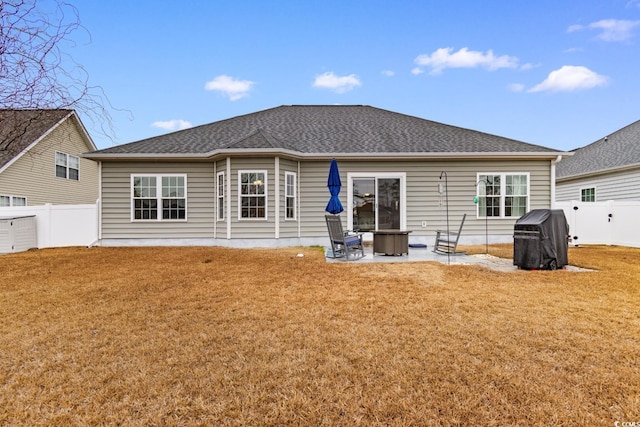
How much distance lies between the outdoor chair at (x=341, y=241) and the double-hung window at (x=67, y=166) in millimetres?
16201

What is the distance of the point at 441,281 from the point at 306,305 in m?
2.59

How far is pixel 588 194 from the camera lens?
15953 millimetres

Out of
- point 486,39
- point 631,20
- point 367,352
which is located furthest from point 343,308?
point 631,20

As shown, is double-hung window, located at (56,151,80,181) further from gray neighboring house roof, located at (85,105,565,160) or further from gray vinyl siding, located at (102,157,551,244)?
gray vinyl siding, located at (102,157,551,244)

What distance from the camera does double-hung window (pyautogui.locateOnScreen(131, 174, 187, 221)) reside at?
11719mm

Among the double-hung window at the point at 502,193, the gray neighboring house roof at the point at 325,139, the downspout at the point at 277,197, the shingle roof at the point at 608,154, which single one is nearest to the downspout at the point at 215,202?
the gray neighboring house roof at the point at 325,139

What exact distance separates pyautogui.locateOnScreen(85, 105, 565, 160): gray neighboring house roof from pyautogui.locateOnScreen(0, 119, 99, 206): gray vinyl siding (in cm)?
428

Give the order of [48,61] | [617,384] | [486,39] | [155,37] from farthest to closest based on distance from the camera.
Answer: [486,39]
[155,37]
[617,384]
[48,61]

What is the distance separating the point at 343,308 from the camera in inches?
171

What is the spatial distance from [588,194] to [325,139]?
13.1 meters

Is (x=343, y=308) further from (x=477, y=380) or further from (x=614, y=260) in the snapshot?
(x=614, y=260)

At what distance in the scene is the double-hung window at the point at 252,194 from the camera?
1091 centimetres

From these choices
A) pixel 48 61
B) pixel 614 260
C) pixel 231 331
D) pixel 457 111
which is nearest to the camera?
pixel 48 61

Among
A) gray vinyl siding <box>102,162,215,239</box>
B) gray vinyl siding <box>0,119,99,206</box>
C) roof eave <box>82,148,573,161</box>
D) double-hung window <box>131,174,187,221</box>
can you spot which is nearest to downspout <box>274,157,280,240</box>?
roof eave <box>82,148,573,161</box>
